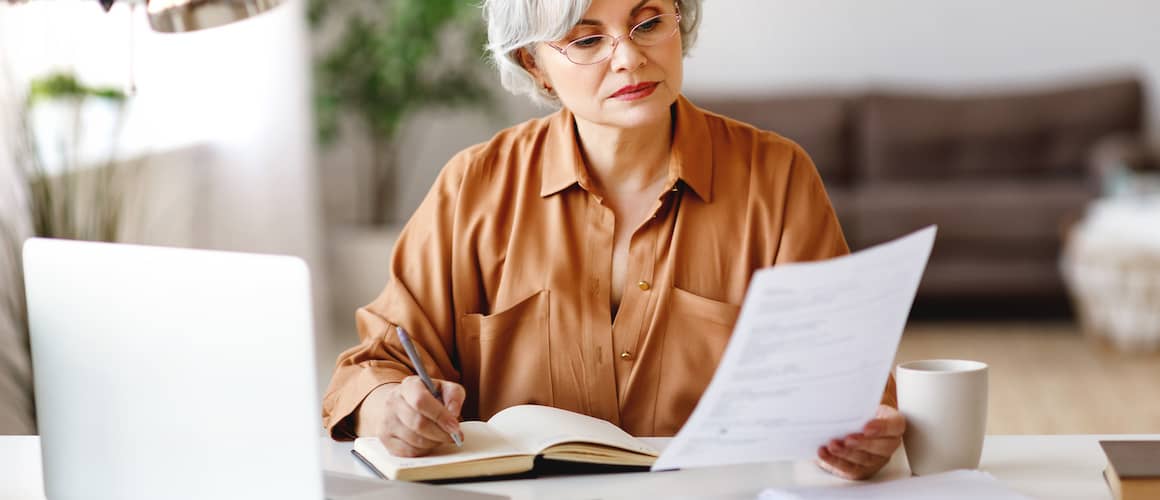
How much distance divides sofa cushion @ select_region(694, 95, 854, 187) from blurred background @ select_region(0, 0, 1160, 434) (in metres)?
0.01

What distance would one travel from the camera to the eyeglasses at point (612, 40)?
4.83 ft

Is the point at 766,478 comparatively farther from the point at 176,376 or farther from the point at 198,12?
the point at 198,12

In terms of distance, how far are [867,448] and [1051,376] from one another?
312 centimetres

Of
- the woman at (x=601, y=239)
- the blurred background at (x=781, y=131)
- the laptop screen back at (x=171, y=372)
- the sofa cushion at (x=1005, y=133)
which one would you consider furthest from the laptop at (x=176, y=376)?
the sofa cushion at (x=1005, y=133)

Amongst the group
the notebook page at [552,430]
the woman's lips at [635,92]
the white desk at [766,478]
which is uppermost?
the woman's lips at [635,92]

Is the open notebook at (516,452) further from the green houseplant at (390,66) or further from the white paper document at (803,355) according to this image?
the green houseplant at (390,66)

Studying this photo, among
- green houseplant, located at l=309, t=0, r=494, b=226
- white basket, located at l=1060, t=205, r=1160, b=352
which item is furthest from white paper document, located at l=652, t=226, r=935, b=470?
green houseplant, located at l=309, t=0, r=494, b=226

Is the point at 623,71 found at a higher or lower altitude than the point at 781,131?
higher

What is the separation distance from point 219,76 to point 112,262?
3.22 metres

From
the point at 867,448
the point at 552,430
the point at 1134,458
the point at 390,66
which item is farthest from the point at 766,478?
the point at 390,66

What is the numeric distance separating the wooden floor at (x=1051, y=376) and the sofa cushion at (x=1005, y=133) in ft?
2.37

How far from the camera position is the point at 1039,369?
412cm

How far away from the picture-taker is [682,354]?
5.04 feet

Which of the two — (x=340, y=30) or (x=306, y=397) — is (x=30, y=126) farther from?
(x=340, y=30)
